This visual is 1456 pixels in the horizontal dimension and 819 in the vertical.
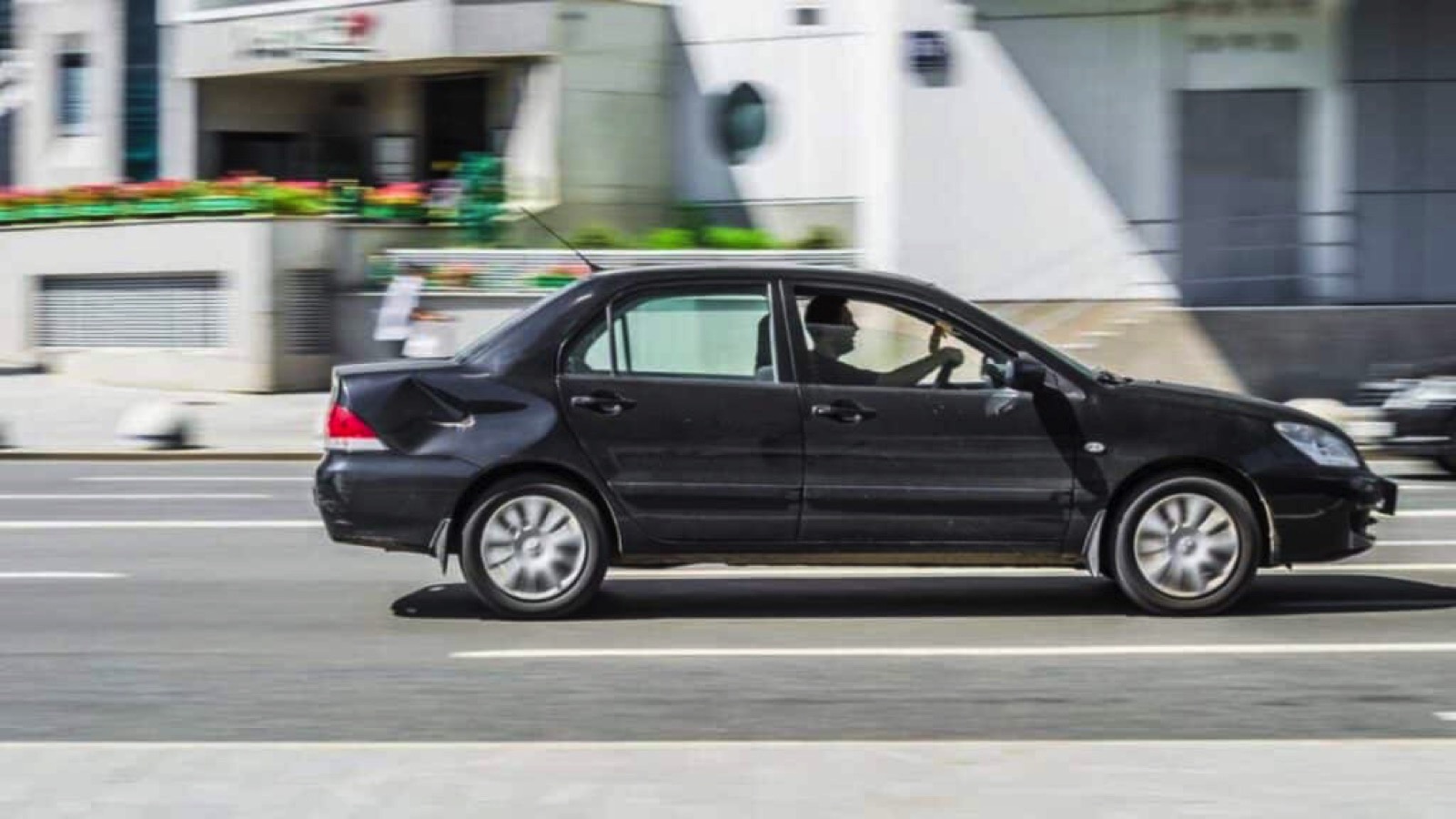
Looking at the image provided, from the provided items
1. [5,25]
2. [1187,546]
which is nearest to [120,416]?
[1187,546]

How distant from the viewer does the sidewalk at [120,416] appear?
21859mm

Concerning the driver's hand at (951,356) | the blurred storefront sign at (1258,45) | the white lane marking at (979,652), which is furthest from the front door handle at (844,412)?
the blurred storefront sign at (1258,45)

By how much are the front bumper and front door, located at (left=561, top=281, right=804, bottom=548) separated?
6.79 feet

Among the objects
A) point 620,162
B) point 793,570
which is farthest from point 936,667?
point 620,162

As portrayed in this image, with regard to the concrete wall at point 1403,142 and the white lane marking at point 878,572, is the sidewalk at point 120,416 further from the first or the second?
the concrete wall at point 1403,142

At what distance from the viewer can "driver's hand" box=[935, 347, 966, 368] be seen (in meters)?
9.53

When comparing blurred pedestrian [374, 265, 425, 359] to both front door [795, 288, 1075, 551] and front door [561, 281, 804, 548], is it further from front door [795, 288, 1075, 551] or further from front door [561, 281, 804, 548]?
front door [795, 288, 1075, 551]

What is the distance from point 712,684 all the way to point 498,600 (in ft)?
5.71

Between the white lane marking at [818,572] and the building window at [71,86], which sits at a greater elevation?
the building window at [71,86]

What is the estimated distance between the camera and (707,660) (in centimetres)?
861

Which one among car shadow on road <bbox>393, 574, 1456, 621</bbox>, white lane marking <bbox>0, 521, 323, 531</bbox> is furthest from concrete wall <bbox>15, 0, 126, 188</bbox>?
car shadow on road <bbox>393, 574, 1456, 621</bbox>

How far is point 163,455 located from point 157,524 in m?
7.21

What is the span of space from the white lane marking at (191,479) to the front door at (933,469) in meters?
9.18

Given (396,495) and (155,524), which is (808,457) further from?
(155,524)
